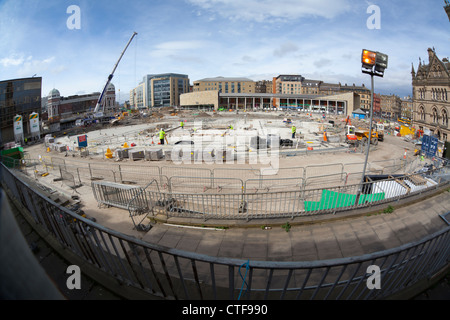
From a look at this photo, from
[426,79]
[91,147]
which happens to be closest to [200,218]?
[91,147]

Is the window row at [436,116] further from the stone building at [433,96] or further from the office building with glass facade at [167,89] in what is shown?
the office building with glass facade at [167,89]

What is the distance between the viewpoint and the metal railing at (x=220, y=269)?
8.77 ft

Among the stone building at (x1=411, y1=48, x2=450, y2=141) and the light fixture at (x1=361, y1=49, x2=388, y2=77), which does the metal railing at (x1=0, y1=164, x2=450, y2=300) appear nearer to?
the light fixture at (x1=361, y1=49, x2=388, y2=77)

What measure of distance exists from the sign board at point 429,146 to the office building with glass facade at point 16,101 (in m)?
45.2

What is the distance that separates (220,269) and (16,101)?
45.9 meters

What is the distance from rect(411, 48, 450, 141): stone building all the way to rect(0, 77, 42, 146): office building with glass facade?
65.4 m

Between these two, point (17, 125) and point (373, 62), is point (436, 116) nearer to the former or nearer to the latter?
point (373, 62)

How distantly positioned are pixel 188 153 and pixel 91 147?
16.2 metres

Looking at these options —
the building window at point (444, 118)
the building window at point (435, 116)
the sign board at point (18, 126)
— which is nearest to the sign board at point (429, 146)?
the building window at point (444, 118)

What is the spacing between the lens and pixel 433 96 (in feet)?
159

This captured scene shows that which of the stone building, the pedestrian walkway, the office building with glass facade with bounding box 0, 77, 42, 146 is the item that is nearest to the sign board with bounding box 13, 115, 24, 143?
the office building with glass facade with bounding box 0, 77, 42, 146

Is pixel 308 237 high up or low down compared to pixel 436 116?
down

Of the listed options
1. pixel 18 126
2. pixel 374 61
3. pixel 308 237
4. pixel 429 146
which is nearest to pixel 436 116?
pixel 429 146
